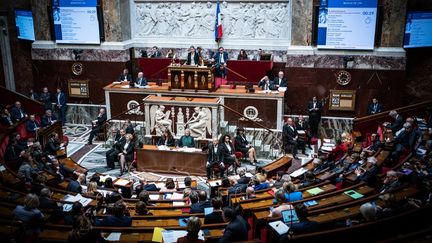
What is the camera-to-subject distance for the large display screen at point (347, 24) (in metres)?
16.2

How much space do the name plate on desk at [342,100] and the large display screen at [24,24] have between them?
41.5 ft

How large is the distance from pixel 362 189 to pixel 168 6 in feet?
42.4

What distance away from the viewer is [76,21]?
61.0 ft

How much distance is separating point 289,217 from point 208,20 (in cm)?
1340

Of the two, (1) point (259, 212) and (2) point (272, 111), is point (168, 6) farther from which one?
(1) point (259, 212)

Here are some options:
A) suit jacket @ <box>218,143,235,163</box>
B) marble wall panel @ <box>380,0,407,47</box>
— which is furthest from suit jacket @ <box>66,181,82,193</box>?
marble wall panel @ <box>380,0,407,47</box>

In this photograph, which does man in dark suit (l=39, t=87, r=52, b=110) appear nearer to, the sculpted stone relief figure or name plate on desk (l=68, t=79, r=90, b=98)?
name plate on desk (l=68, t=79, r=90, b=98)

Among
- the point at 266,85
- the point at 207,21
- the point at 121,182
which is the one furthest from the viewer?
the point at 207,21

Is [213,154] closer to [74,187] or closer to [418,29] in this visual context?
[74,187]

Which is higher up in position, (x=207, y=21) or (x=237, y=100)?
(x=207, y=21)

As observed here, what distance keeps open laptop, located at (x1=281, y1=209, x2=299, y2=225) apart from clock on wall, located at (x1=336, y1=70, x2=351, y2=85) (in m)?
10.9

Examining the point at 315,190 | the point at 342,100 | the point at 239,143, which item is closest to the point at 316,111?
the point at 342,100

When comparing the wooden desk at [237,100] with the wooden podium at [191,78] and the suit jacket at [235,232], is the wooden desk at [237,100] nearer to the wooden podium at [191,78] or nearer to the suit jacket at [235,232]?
the wooden podium at [191,78]

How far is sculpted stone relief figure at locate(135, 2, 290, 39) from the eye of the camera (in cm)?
1828
